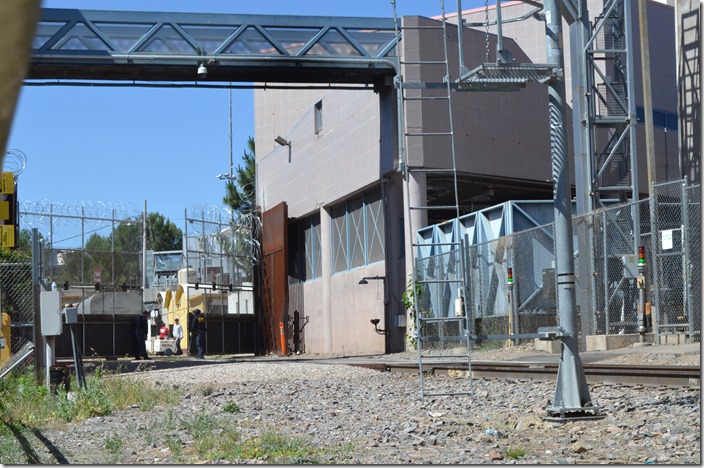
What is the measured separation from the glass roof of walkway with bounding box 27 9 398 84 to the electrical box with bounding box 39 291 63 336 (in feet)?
50.1

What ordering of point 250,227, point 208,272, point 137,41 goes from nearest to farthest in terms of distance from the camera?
point 137,41, point 208,272, point 250,227

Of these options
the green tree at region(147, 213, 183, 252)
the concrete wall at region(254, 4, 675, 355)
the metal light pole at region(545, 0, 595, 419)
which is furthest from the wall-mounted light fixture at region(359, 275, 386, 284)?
the green tree at region(147, 213, 183, 252)

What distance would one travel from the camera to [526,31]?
123ft

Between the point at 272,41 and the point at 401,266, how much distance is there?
808 cm

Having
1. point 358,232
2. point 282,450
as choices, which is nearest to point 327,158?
point 358,232

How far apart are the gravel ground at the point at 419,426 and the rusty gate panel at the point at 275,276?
74.6ft

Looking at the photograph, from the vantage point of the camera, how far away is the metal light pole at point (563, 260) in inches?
401

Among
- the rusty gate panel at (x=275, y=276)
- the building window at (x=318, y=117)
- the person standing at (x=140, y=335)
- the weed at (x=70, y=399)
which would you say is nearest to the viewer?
the weed at (x=70, y=399)

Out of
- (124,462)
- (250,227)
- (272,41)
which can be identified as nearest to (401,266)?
(272,41)

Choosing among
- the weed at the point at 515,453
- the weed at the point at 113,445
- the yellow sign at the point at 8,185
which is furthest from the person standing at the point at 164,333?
the weed at the point at 515,453

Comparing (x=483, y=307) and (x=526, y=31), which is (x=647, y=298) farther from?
(x=526, y=31)

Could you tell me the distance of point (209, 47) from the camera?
29.6 m

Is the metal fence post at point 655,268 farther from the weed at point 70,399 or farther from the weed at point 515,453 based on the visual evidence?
the weed at point 515,453

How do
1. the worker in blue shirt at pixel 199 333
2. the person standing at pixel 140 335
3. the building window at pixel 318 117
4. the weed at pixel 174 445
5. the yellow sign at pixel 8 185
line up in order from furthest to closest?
the building window at pixel 318 117 < the worker in blue shirt at pixel 199 333 < the person standing at pixel 140 335 < the yellow sign at pixel 8 185 < the weed at pixel 174 445
